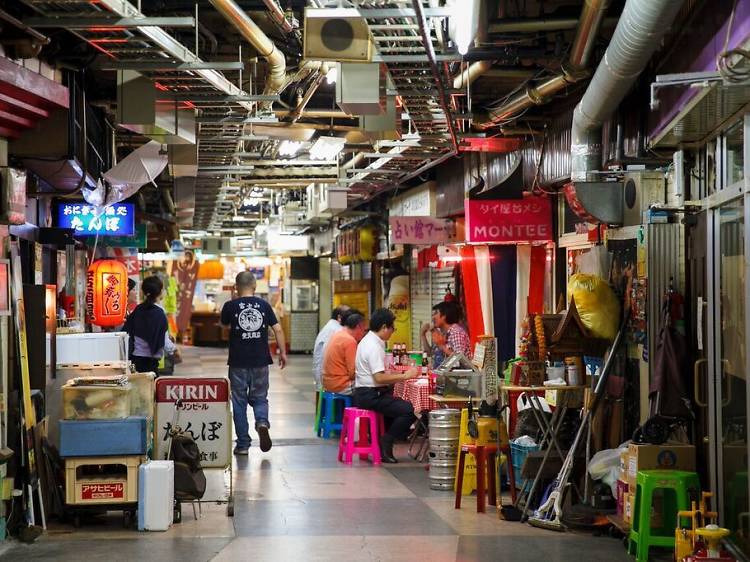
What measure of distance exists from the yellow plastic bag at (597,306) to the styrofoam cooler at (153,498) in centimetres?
375

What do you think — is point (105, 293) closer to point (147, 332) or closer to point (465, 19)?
point (147, 332)

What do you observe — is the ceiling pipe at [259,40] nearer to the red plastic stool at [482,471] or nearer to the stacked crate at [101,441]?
the stacked crate at [101,441]

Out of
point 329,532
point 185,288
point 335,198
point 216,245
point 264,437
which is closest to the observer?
point 329,532

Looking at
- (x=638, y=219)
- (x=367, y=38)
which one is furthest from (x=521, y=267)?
(x=367, y=38)

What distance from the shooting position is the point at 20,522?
8.84 m

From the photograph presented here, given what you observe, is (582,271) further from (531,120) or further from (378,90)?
(378,90)

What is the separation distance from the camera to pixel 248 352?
43.4ft

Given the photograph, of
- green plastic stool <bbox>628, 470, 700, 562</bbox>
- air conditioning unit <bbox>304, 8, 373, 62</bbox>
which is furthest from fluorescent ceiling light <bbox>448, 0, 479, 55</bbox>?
green plastic stool <bbox>628, 470, 700, 562</bbox>

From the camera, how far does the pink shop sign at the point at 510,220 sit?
13.4 m

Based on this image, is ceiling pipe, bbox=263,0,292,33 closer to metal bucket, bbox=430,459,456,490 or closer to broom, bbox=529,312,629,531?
broom, bbox=529,312,629,531

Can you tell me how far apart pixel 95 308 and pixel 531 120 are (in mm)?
7175

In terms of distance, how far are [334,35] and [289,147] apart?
825 cm

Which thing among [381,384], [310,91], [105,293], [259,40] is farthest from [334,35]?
[105,293]

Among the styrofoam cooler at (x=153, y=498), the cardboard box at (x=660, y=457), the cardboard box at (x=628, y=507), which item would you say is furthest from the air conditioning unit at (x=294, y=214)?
the cardboard box at (x=660, y=457)
